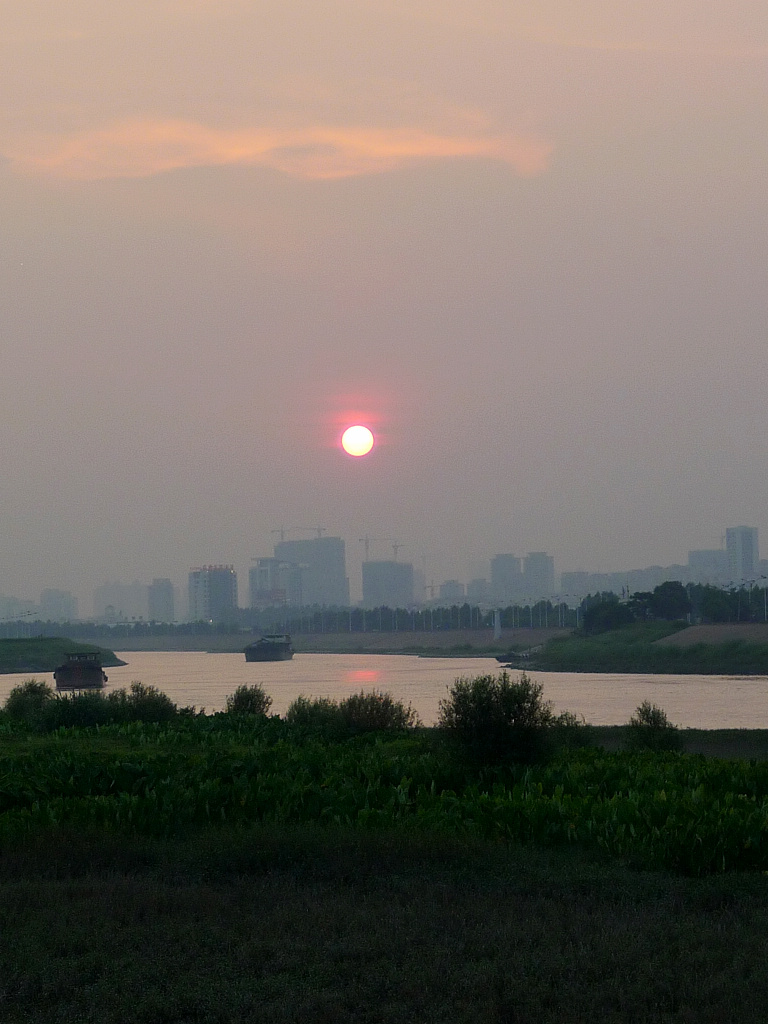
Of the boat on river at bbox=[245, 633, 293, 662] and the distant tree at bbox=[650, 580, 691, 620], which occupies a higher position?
the distant tree at bbox=[650, 580, 691, 620]

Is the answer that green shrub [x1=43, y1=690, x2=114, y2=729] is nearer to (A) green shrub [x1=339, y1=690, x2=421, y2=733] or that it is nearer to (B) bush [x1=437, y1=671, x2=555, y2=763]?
(A) green shrub [x1=339, y1=690, x2=421, y2=733]

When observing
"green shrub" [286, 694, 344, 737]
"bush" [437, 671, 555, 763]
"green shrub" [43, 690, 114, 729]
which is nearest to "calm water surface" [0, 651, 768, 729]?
"green shrub" [286, 694, 344, 737]

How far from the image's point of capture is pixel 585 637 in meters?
134

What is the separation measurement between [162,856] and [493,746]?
25.3 ft

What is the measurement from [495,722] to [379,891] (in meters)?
8.02

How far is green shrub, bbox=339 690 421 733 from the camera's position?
2731 cm

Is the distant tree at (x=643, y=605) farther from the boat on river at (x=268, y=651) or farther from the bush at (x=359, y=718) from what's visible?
the bush at (x=359, y=718)

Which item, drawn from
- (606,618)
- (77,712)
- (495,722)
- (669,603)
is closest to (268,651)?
(606,618)

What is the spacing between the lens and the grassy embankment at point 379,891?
7652 mm

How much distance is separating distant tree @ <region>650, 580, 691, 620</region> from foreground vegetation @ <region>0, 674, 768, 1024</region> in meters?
127

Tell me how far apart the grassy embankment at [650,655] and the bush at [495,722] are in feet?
289

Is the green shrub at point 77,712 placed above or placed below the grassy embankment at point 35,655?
above

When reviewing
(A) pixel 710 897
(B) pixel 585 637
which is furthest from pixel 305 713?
(B) pixel 585 637

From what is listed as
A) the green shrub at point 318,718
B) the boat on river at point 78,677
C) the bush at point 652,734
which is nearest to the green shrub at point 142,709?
the green shrub at point 318,718
